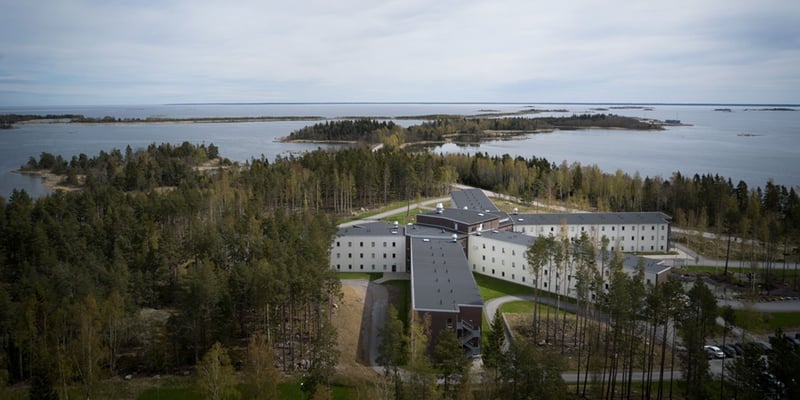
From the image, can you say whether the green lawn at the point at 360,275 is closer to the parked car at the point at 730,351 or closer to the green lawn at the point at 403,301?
the green lawn at the point at 403,301

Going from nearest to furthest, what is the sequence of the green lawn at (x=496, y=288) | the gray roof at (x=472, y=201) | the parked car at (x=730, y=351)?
the parked car at (x=730, y=351) < the green lawn at (x=496, y=288) < the gray roof at (x=472, y=201)

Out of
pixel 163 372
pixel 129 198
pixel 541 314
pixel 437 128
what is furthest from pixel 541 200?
pixel 437 128

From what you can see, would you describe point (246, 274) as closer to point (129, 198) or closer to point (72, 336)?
point (72, 336)

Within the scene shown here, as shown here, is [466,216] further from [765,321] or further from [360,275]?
[765,321]

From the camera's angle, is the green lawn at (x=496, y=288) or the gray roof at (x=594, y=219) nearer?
the green lawn at (x=496, y=288)

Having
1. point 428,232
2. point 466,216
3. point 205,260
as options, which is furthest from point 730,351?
point 205,260

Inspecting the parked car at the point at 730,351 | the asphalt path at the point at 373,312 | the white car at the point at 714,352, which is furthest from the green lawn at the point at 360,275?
the parked car at the point at 730,351

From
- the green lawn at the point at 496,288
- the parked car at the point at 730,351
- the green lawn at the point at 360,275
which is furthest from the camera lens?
the green lawn at the point at 360,275
